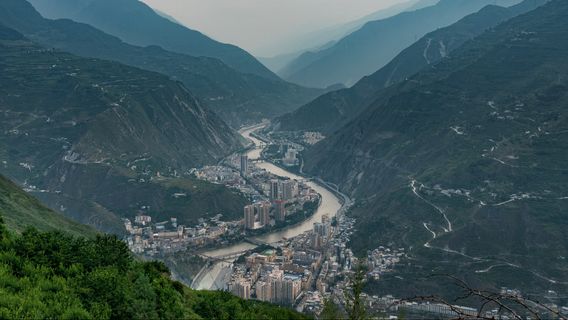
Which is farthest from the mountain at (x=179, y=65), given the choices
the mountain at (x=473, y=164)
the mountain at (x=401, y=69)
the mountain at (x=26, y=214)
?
the mountain at (x=26, y=214)

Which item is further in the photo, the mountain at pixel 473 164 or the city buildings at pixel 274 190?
the city buildings at pixel 274 190

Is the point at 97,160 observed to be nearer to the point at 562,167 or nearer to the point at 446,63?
the point at 562,167

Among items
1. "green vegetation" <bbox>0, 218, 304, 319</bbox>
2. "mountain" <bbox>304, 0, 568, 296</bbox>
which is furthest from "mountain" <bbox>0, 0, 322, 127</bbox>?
"green vegetation" <bbox>0, 218, 304, 319</bbox>

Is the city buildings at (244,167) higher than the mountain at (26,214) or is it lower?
lower

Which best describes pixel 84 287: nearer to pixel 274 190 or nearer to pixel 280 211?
pixel 280 211

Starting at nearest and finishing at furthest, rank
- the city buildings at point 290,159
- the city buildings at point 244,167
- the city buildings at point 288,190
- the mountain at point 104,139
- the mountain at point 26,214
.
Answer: the mountain at point 26,214
the mountain at point 104,139
the city buildings at point 288,190
the city buildings at point 244,167
the city buildings at point 290,159

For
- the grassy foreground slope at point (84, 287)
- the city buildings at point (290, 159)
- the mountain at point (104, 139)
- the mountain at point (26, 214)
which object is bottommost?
the city buildings at point (290, 159)

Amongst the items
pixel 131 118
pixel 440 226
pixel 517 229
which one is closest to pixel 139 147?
pixel 131 118

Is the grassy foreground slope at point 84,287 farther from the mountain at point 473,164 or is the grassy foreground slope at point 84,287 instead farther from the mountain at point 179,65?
the mountain at point 179,65
